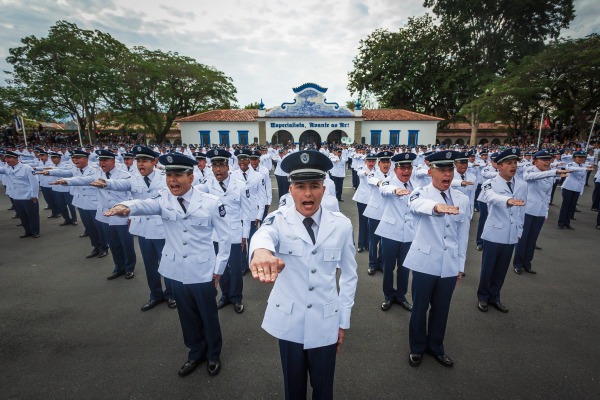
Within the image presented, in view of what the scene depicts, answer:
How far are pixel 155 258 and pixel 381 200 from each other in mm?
4523

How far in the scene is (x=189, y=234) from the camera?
3.13 meters

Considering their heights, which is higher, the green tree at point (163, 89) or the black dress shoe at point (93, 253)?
the green tree at point (163, 89)

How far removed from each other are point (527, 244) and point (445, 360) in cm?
416

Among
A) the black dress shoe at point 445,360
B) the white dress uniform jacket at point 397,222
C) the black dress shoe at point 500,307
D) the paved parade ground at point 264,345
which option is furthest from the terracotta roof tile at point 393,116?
the black dress shoe at point 445,360

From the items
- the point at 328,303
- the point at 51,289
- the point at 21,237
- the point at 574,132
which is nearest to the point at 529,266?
the point at 328,303

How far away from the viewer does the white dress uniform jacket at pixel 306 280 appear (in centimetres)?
208

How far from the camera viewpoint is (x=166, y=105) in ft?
114

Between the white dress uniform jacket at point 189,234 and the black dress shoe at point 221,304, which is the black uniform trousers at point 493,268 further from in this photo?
the black dress shoe at point 221,304

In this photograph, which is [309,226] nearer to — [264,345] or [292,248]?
[292,248]

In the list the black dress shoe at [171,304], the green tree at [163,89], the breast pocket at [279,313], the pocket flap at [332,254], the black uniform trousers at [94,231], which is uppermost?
the green tree at [163,89]

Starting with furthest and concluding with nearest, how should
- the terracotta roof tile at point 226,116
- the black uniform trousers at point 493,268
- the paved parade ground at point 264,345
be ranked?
the terracotta roof tile at point 226,116
the black uniform trousers at point 493,268
the paved parade ground at point 264,345

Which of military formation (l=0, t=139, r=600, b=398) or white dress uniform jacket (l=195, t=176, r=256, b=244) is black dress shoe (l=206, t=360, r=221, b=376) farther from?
white dress uniform jacket (l=195, t=176, r=256, b=244)

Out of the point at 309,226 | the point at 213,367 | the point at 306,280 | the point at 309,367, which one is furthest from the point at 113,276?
the point at 309,226

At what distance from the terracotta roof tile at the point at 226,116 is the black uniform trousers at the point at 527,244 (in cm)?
2991
